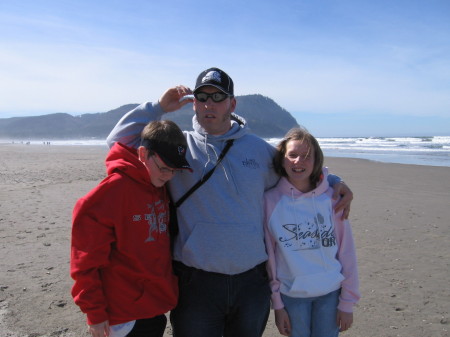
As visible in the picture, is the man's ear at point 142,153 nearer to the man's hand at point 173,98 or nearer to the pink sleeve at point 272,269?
the man's hand at point 173,98

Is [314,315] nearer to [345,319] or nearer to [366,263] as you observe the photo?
[345,319]

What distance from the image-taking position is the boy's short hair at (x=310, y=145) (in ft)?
9.05

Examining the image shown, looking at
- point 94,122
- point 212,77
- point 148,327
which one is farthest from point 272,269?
point 94,122

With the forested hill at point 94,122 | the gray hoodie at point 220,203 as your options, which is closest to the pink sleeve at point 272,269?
the gray hoodie at point 220,203

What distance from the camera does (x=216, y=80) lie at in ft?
8.35

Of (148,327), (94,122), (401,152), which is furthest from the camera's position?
(94,122)

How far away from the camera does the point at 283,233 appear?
105 inches

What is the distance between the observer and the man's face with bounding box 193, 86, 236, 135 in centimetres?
259

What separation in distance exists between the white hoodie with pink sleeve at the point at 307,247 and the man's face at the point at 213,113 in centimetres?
61

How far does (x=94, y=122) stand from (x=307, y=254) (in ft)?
408

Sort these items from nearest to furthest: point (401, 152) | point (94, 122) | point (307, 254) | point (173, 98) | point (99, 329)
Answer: point (99, 329) → point (307, 254) → point (173, 98) → point (401, 152) → point (94, 122)

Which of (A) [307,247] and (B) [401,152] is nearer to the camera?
(A) [307,247]

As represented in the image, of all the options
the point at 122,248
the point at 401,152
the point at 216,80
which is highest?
the point at 216,80

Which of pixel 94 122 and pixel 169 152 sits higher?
pixel 94 122
